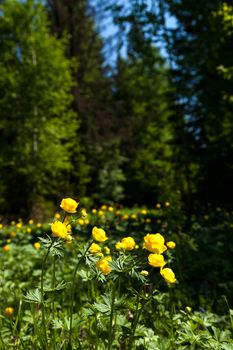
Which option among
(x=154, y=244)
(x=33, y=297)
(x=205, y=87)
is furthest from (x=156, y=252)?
(x=205, y=87)

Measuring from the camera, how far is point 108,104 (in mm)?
15195

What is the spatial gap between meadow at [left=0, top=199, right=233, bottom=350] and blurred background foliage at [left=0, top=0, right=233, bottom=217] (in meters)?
1.31

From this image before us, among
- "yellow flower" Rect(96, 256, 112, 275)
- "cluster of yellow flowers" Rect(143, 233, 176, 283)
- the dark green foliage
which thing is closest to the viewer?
"cluster of yellow flowers" Rect(143, 233, 176, 283)

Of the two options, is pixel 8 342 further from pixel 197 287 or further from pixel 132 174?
pixel 132 174

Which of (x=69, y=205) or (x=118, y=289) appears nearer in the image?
(x=69, y=205)

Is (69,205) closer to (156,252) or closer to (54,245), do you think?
(54,245)

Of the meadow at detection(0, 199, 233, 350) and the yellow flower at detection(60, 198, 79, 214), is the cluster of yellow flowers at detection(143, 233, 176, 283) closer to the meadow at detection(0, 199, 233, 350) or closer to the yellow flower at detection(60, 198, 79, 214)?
the meadow at detection(0, 199, 233, 350)

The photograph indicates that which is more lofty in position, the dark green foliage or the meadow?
the dark green foliage

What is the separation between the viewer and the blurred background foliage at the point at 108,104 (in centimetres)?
647

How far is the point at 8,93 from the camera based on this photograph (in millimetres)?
10070

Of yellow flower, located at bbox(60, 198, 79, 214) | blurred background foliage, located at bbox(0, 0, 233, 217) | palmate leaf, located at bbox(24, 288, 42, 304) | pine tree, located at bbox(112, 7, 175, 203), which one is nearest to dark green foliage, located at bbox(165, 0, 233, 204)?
blurred background foliage, located at bbox(0, 0, 233, 217)

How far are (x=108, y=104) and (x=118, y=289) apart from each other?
13939 millimetres

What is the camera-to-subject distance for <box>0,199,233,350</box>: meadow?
1332 millimetres

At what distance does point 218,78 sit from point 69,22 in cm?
738
